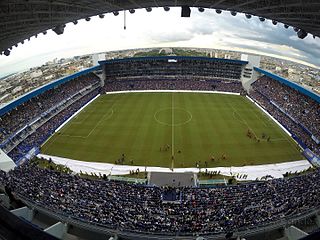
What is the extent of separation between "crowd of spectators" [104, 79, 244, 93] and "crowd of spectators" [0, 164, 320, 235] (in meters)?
42.9

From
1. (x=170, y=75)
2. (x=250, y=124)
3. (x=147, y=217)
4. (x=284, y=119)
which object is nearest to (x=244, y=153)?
(x=250, y=124)

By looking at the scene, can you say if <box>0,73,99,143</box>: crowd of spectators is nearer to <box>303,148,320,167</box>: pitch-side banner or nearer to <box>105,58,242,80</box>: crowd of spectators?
<box>105,58,242,80</box>: crowd of spectators

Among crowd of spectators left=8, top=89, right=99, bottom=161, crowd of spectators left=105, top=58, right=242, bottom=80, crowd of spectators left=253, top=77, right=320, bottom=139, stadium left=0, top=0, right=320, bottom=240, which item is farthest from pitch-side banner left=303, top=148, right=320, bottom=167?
crowd of spectators left=105, top=58, right=242, bottom=80

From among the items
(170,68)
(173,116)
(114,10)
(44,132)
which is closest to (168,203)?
(114,10)

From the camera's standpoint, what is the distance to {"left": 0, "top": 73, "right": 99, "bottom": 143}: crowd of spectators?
119 feet

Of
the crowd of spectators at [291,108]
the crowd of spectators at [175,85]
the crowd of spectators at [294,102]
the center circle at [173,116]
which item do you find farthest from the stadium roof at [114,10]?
the crowd of spectators at [175,85]

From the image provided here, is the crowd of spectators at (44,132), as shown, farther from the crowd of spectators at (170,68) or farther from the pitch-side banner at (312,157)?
the pitch-side banner at (312,157)

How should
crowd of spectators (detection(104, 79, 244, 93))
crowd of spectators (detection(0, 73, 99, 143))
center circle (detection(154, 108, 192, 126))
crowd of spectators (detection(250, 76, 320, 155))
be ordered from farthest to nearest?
crowd of spectators (detection(104, 79, 244, 93)) → center circle (detection(154, 108, 192, 126)) → crowd of spectators (detection(250, 76, 320, 155)) → crowd of spectators (detection(0, 73, 99, 143))

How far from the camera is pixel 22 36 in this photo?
15.2m

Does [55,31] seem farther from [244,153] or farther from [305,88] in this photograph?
[305,88]

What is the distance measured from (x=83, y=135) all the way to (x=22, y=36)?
84.3 ft

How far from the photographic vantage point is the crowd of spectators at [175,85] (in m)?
65.0

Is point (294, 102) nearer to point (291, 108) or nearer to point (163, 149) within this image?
point (291, 108)

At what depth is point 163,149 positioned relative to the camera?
34.7 metres
